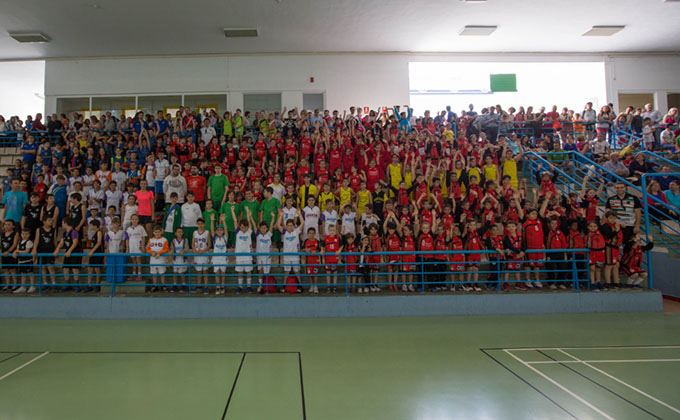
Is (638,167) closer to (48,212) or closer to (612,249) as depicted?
(612,249)

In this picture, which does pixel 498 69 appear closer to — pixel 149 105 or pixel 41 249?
pixel 149 105

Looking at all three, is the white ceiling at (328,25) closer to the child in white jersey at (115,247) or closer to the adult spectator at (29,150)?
the adult spectator at (29,150)

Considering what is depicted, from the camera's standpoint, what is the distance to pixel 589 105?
1598cm

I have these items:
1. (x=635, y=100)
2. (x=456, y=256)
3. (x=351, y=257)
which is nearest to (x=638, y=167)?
(x=456, y=256)

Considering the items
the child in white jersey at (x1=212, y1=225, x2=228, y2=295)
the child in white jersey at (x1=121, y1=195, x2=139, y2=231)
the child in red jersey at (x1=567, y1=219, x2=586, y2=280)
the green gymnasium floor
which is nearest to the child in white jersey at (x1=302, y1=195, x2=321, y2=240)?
the child in white jersey at (x1=212, y1=225, x2=228, y2=295)

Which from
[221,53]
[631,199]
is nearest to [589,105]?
[631,199]

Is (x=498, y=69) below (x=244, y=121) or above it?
above

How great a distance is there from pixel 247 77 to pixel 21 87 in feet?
43.8

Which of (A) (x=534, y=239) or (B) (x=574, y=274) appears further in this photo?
(A) (x=534, y=239)

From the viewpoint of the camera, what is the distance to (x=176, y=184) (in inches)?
400

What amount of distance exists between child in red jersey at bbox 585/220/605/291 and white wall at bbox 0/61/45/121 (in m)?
23.1

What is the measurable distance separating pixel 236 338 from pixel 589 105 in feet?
55.7

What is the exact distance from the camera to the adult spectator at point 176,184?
400 inches

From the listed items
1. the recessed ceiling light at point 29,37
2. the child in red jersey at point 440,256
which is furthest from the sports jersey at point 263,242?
the recessed ceiling light at point 29,37
